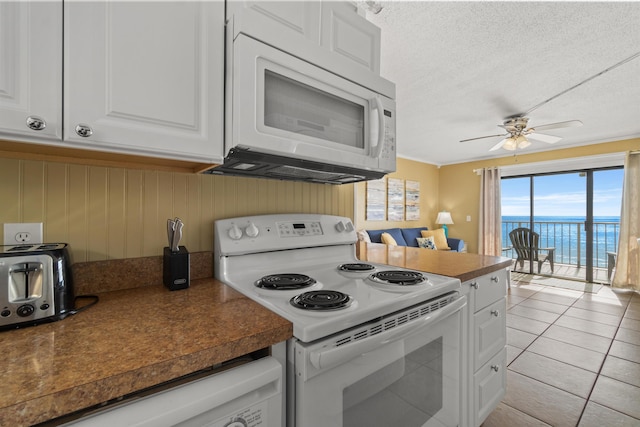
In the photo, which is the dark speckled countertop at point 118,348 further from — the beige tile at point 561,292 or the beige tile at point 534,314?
the beige tile at point 561,292

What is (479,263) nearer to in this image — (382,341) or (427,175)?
(382,341)

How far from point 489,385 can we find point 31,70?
217 centimetres

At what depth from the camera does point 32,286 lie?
73cm

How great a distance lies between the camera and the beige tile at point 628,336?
2.59 metres

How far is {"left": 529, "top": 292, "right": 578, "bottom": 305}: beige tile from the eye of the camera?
12.3ft

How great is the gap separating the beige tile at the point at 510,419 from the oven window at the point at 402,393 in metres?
0.85

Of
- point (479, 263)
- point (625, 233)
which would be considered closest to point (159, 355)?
point (479, 263)

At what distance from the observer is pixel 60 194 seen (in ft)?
3.15

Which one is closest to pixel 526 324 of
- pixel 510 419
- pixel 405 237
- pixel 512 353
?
pixel 512 353

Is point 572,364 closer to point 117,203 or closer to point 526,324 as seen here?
point 526,324

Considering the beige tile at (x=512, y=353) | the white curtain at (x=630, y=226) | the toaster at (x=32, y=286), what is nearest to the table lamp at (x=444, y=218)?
the white curtain at (x=630, y=226)

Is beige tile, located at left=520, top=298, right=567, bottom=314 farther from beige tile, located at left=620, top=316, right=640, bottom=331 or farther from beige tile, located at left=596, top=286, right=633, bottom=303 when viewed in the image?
beige tile, located at left=596, top=286, right=633, bottom=303

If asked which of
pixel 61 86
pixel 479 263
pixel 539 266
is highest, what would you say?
pixel 61 86

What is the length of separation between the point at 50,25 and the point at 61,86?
14 cm
